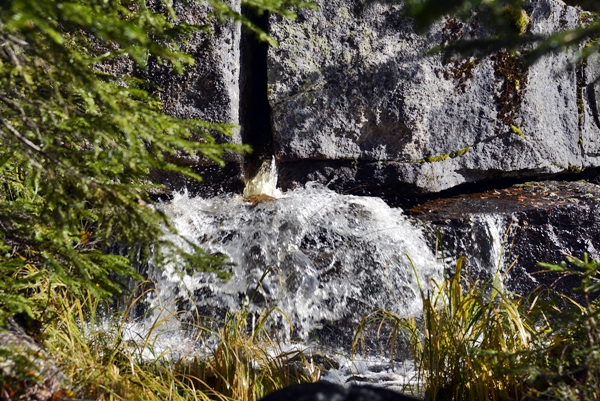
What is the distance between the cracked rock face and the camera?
501 cm

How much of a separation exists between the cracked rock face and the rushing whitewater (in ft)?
1.94

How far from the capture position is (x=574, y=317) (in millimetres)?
1974

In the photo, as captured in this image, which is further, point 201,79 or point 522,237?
point 201,79

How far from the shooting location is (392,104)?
5.08 m

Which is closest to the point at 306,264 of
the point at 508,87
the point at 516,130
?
the point at 516,130

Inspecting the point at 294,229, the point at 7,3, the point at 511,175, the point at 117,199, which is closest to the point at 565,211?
the point at 511,175

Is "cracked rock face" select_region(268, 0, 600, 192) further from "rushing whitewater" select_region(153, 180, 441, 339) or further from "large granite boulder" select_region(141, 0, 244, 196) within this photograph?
"rushing whitewater" select_region(153, 180, 441, 339)

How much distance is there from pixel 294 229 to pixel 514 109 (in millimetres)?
2411

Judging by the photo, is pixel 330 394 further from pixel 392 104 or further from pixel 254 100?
pixel 254 100

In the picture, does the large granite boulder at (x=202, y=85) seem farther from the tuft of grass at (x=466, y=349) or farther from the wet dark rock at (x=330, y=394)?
the wet dark rock at (x=330, y=394)

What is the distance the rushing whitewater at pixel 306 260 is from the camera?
13.6 feet

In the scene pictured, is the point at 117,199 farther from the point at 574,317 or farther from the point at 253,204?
the point at 253,204

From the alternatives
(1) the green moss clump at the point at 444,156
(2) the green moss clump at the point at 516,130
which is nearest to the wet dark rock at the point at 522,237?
(1) the green moss clump at the point at 444,156

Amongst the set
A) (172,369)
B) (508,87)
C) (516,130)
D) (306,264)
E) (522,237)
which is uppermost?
(508,87)
